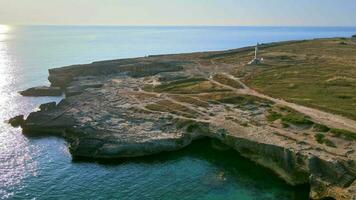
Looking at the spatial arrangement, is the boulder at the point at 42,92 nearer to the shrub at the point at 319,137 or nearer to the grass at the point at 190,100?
the grass at the point at 190,100

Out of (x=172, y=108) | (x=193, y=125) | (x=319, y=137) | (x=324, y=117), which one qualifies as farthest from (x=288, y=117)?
(x=172, y=108)

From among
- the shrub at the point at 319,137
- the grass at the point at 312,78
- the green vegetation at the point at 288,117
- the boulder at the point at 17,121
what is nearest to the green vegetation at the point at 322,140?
the shrub at the point at 319,137

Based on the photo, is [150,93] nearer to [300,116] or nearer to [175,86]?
[175,86]

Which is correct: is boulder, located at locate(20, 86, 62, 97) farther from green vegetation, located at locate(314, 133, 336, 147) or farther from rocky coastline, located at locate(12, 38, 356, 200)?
green vegetation, located at locate(314, 133, 336, 147)

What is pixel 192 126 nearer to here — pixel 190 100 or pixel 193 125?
pixel 193 125

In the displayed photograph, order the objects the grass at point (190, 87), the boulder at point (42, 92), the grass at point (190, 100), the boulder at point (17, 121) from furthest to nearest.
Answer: the boulder at point (42, 92)
the grass at point (190, 87)
the boulder at point (17, 121)
the grass at point (190, 100)

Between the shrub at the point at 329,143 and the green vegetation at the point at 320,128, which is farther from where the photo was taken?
the green vegetation at the point at 320,128

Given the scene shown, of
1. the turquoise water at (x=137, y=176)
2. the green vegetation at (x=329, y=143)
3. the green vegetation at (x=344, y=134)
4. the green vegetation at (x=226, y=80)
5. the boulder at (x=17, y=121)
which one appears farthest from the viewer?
the green vegetation at (x=226, y=80)
